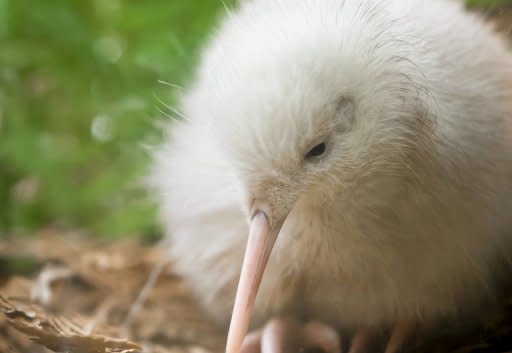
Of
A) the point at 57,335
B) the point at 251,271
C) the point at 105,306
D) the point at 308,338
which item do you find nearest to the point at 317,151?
the point at 251,271

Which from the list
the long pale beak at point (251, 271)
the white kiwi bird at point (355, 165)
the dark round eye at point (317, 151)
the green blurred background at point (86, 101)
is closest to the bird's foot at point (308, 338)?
the white kiwi bird at point (355, 165)

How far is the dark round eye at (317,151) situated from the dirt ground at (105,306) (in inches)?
15.5

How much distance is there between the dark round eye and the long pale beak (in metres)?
0.13

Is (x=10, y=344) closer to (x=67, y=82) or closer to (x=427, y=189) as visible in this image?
(x=427, y=189)

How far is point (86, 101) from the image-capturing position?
239cm

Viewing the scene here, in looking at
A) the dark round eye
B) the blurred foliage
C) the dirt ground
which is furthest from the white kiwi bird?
the blurred foliage

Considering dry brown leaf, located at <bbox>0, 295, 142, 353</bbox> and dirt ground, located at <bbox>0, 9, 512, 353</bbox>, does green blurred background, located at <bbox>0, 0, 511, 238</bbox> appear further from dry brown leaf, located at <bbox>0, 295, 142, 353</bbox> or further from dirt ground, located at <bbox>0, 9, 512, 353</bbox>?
dry brown leaf, located at <bbox>0, 295, 142, 353</bbox>

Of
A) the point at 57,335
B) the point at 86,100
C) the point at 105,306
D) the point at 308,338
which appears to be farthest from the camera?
the point at 86,100

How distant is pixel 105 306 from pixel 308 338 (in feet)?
1.87

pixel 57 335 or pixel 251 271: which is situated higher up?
pixel 251 271

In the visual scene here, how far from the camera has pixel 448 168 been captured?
4.49 feet

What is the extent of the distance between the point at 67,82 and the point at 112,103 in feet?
0.68

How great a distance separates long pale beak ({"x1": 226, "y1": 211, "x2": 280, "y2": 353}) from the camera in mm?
1300

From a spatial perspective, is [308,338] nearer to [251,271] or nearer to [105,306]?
[251,271]
